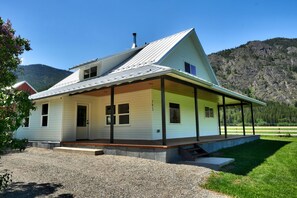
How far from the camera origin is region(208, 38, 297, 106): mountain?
62656mm

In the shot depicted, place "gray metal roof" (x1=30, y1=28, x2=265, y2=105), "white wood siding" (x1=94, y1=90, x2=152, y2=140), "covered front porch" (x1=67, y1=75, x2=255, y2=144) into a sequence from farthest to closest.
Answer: "white wood siding" (x1=94, y1=90, x2=152, y2=140)
"covered front porch" (x1=67, y1=75, x2=255, y2=144)
"gray metal roof" (x1=30, y1=28, x2=265, y2=105)

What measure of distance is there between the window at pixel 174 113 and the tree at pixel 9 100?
8.66 metres

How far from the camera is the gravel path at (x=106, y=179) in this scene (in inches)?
169

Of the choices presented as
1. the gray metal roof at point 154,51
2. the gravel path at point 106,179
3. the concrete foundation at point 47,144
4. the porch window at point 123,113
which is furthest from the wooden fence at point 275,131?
the gravel path at point 106,179

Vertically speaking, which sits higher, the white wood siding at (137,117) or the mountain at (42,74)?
the mountain at (42,74)

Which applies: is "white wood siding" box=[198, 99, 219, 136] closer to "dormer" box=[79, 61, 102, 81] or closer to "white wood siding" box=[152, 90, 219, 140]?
"white wood siding" box=[152, 90, 219, 140]

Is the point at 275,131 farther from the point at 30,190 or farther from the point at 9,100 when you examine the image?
the point at 9,100

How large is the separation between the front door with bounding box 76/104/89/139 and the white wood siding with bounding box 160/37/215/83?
5202mm

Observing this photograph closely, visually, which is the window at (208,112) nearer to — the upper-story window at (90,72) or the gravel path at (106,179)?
the upper-story window at (90,72)

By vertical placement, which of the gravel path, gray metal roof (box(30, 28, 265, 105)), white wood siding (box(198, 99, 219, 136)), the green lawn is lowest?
the green lawn

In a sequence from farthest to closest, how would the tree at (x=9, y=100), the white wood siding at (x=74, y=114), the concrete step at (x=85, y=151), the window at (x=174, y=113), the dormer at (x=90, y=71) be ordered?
the dormer at (x=90, y=71) < the window at (x=174, y=113) < the white wood siding at (x=74, y=114) < the concrete step at (x=85, y=151) < the tree at (x=9, y=100)

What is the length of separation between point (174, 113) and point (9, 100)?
9768 millimetres

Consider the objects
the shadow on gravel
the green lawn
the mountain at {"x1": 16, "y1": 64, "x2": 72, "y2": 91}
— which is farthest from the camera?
the mountain at {"x1": 16, "y1": 64, "x2": 72, "y2": 91}

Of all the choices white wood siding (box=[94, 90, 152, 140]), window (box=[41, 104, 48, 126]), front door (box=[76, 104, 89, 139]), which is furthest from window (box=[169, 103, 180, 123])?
window (box=[41, 104, 48, 126])
